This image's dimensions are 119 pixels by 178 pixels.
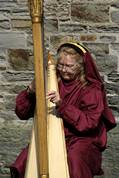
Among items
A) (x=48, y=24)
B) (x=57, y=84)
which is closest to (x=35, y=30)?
(x=57, y=84)

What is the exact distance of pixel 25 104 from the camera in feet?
14.6

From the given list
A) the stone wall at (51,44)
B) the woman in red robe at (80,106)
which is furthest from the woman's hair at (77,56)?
the stone wall at (51,44)

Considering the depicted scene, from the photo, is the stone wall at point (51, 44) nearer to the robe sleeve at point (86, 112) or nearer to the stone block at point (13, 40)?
the stone block at point (13, 40)

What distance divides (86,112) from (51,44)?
7.41 feet

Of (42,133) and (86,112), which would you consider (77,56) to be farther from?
(42,133)

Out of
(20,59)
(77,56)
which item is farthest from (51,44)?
(77,56)

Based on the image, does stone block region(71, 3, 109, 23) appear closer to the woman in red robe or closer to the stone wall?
the stone wall

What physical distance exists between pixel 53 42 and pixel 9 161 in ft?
4.38

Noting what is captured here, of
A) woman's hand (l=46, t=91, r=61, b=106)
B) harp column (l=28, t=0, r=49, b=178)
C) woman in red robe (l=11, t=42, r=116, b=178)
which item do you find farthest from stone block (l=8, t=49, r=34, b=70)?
harp column (l=28, t=0, r=49, b=178)

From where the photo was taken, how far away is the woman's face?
4391mm

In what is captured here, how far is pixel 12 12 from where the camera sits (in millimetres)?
6449

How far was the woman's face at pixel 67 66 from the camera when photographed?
439cm

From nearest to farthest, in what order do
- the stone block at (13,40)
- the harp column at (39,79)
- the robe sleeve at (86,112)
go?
the harp column at (39,79) < the robe sleeve at (86,112) < the stone block at (13,40)

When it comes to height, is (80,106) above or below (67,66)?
below
